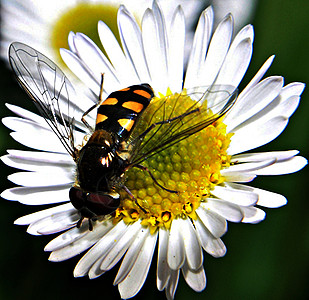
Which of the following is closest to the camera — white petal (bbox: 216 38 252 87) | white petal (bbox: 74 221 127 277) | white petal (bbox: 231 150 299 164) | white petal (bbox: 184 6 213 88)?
white petal (bbox: 231 150 299 164)

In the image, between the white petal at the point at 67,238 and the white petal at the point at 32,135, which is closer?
the white petal at the point at 67,238

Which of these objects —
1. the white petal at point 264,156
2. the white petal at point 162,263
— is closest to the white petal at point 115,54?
the white petal at point 264,156

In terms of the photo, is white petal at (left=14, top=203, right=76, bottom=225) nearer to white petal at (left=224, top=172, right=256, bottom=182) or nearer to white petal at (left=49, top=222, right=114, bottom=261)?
white petal at (left=49, top=222, right=114, bottom=261)

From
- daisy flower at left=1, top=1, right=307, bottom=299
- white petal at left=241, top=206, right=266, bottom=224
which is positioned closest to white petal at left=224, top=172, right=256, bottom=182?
daisy flower at left=1, top=1, right=307, bottom=299

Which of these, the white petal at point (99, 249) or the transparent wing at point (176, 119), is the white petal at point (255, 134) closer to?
the transparent wing at point (176, 119)

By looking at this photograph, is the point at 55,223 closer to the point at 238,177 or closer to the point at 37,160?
the point at 37,160

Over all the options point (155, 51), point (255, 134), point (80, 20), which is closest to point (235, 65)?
point (255, 134)
